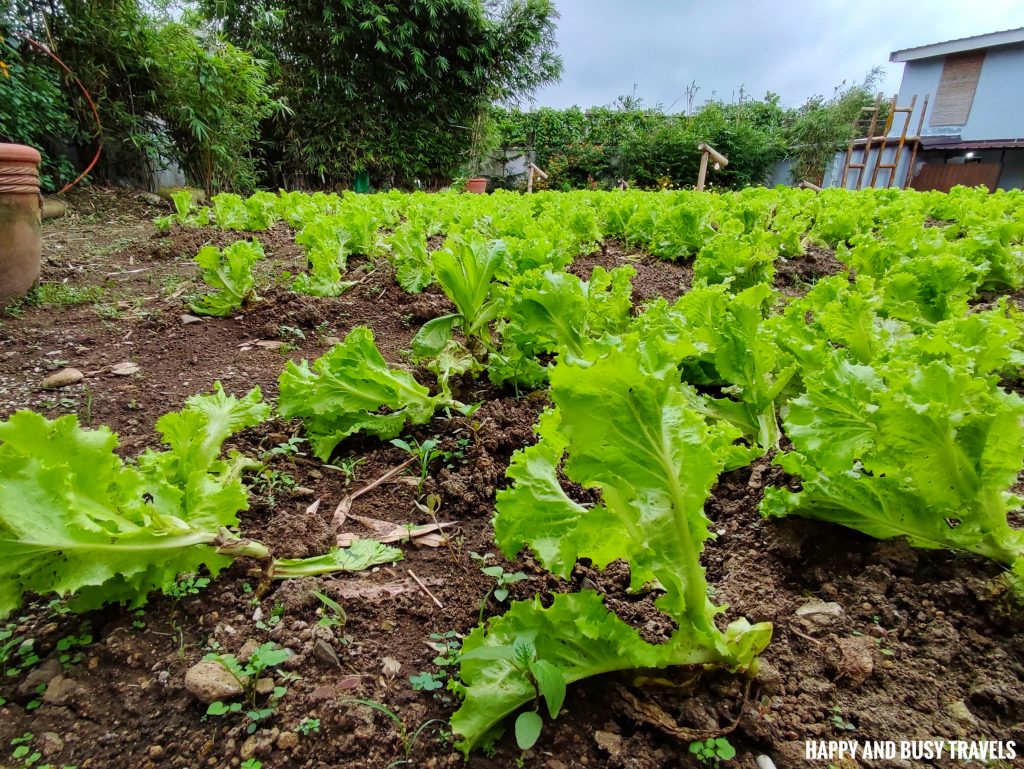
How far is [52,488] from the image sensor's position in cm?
128

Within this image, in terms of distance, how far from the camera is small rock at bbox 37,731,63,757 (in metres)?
1.15

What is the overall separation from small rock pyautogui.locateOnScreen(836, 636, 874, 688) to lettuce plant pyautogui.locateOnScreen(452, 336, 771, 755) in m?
0.21

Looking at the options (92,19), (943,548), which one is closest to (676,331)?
(943,548)

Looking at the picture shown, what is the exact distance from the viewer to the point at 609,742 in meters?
1.18

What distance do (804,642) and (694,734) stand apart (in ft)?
1.38

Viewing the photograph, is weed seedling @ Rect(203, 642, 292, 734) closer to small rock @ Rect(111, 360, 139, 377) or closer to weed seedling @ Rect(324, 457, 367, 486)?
weed seedling @ Rect(324, 457, 367, 486)

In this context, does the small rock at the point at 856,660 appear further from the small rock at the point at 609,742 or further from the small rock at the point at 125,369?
the small rock at the point at 125,369

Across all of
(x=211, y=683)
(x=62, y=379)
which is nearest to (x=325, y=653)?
(x=211, y=683)

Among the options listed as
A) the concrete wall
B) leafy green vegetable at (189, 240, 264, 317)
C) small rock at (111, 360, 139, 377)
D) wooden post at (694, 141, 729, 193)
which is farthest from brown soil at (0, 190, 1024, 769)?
the concrete wall

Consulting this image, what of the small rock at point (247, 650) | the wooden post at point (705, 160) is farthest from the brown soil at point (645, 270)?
the wooden post at point (705, 160)

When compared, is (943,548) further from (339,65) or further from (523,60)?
(523,60)

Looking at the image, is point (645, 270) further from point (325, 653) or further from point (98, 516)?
point (98, 516)

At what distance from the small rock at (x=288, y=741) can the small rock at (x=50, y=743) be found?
0.45m

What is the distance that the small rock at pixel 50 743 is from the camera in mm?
1151
